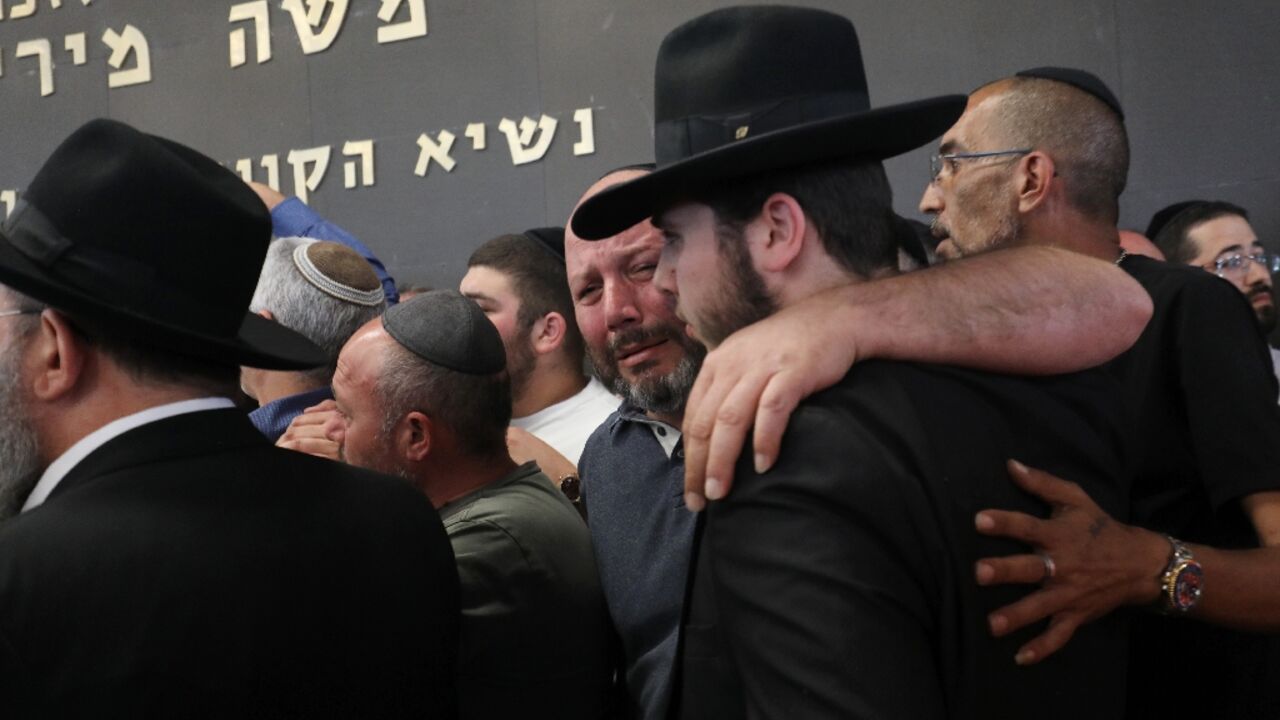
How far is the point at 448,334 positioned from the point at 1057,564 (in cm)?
143

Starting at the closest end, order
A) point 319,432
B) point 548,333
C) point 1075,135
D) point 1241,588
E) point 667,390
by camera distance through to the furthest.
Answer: point 1241,588 → point 667,390 → point 1075,135 → point 319,432 → point 548,333

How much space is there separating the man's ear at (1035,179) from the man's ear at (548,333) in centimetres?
181

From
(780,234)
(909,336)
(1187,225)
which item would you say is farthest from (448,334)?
(1187,225)

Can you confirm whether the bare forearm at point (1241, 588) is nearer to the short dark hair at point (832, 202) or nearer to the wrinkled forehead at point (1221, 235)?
the short dark hair at point (832, 202)

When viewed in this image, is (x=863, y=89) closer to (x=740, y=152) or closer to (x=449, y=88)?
(x=740, y=152)

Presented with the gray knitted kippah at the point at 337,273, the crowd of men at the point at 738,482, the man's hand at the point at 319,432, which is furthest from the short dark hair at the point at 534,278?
the crowd of men at the point at 738,482

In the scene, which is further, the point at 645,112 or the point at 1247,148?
the point at 645,112

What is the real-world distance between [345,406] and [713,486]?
4.71ft

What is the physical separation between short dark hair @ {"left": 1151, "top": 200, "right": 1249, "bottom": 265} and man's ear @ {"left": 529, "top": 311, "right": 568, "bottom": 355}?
193cm

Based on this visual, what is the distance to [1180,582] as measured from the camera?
1.70 meters

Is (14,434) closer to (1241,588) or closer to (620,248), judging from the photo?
(620,248)

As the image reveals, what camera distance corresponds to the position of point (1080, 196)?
2369 mm

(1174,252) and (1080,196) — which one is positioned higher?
(1080,196)

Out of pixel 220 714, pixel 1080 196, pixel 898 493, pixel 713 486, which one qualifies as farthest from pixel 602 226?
pixel 1080 196
